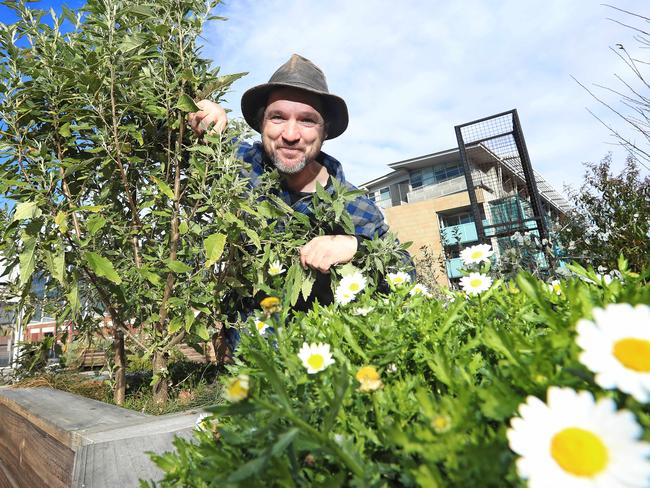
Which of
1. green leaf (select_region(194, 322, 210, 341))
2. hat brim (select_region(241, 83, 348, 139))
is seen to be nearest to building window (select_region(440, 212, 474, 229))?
hat brim (select_region(241, 83, 348, 139))

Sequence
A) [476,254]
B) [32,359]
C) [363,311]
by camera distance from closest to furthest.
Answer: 1. [363,311]
2. [476,254]
3. [32,359]

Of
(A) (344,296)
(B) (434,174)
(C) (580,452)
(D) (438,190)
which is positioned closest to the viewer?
(C) (580,452)

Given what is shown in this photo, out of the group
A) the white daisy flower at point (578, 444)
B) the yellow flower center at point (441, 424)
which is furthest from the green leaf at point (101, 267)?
the white daisy flower at point (578, 444)

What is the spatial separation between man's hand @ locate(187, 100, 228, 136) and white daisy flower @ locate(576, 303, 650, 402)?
2.12m

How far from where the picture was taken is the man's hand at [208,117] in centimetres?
229

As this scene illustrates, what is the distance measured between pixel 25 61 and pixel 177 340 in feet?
5.49

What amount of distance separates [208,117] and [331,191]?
958 mm

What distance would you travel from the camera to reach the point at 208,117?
2295mm

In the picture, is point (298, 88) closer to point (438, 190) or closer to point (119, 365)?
point (119, 365)

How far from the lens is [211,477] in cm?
65

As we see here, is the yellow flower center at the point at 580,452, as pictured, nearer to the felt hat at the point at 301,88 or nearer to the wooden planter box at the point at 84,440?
the wooden planter box at the point at 84,440

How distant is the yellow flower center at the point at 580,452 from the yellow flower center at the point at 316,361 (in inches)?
16.8

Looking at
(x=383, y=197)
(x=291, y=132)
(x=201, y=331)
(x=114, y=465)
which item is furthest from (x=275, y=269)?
(x=383, y=197)

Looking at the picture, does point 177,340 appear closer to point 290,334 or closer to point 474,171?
point 290,334
